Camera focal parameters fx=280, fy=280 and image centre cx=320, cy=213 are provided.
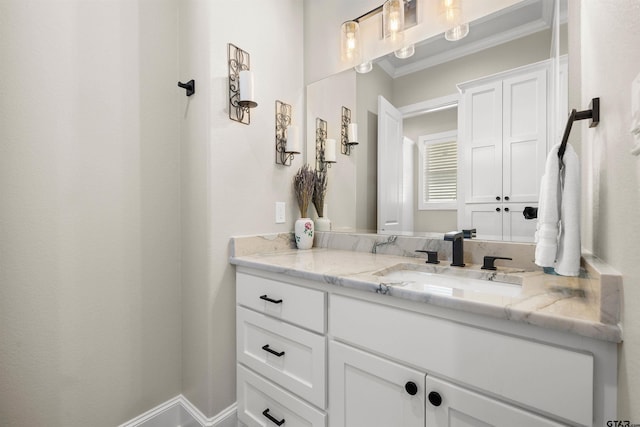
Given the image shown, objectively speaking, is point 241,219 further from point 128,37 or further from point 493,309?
point 493,309

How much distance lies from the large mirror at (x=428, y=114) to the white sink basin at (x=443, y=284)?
29cm

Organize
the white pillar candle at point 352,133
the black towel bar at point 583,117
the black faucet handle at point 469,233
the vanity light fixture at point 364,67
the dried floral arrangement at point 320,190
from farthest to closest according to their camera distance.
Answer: the dried floral arrangement at point 320,190
the white pillar candle at point 352,133
the vanity light fixture at point 364,67
the black faucet handle at point 469,233
the black towel bar at point 583,117

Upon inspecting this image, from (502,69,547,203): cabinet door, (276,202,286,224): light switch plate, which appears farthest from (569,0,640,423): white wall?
(276,202,286,224): light switch plate

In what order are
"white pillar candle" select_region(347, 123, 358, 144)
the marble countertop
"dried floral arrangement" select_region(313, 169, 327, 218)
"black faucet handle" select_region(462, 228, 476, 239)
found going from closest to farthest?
the marble countertop
"black faucet handle" select_region(462, 228, 476, 239)
"white pillar candle" select_region(347, 123, 358, 144)
"dried floral arrangement" select_region(313, 169, 327, 218)

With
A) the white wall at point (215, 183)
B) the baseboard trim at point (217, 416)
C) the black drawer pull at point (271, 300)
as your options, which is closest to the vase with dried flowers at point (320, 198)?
the white wall at point (215, 183)

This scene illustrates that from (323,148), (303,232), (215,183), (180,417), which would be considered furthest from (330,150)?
(180,417)

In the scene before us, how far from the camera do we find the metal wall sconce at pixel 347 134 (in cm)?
170

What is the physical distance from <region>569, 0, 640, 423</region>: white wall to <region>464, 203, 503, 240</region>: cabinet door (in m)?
0.37

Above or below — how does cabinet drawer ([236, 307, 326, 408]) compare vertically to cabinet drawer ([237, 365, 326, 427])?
above

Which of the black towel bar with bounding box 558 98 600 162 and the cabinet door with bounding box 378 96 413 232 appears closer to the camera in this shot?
the black towel bar with bounding box 558 98 600 162

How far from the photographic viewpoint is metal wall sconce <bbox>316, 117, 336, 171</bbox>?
1782mm

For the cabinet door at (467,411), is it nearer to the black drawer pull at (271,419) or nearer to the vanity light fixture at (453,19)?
the black drawer pull at (271,419)

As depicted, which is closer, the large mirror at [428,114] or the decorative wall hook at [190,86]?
the large mirror at [428,114]

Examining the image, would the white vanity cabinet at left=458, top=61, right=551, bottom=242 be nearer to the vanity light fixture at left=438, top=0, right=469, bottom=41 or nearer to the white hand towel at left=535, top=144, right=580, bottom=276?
the vanity light fixture at left=438, top=0, right=469, bottom=41
